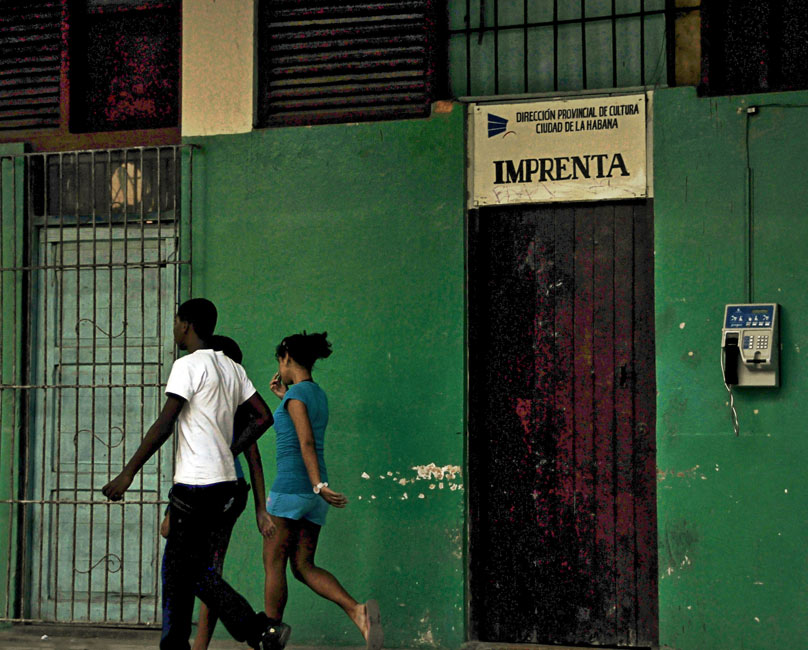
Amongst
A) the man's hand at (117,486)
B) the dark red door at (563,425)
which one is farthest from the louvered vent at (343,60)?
the man's hand at (117,486)

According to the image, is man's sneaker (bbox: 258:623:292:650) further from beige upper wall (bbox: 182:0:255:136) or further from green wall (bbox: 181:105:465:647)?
beige upper wall (bbox: 182:0:255:136)

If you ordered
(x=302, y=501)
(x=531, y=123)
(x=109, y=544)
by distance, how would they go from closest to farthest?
(x=302, y=501) → (x=531, y=123) → (x=109, y=544)

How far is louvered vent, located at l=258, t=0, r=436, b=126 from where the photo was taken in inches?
277

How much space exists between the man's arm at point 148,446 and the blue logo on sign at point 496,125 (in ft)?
8.36

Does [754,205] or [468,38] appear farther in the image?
[468,38]

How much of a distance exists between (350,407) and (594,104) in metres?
2.26

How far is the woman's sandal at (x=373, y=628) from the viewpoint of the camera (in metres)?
5.87

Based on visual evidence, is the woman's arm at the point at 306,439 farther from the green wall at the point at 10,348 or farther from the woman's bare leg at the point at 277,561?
the green wall at the point at 10,348

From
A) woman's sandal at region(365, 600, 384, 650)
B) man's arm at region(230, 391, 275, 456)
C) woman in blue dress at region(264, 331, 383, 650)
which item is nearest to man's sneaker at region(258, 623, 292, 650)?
woman in blue dress at region(264, 331, 383, 650)

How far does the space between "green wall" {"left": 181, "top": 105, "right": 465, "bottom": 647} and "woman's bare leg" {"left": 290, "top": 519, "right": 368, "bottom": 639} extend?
31.6 inches

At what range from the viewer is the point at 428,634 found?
6.66 meters

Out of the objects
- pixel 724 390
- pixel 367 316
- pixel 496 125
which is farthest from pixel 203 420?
pixel 724 390

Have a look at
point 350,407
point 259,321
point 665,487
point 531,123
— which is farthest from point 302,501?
point 531,123

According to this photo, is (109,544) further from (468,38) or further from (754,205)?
(754,205)
